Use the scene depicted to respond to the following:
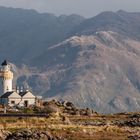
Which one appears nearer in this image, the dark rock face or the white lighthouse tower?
the dark rock face

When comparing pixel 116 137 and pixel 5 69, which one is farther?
pixel 5 69

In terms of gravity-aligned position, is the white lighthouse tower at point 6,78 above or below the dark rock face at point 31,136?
above

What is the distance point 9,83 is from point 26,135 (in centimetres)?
8450

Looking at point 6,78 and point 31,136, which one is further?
point 6,78

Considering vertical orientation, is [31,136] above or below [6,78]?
below

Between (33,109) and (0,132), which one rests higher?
(33,109)

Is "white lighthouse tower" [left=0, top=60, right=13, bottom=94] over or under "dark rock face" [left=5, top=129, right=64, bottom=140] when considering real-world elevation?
over

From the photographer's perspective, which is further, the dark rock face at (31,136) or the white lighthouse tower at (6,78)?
the white lighthouse tower at (6,78)

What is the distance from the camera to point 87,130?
6938cm

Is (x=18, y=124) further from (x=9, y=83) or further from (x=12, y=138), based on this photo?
(x=9, y=83)

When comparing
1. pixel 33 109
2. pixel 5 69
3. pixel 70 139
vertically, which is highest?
pixel 5 69

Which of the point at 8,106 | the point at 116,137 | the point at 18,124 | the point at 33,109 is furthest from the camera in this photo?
A: the point at 8,106

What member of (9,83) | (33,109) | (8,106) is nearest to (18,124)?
(33,109)

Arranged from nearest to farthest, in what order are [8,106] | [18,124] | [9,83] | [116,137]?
[116,137]
[18,124]
[8,106]
[9,83]
